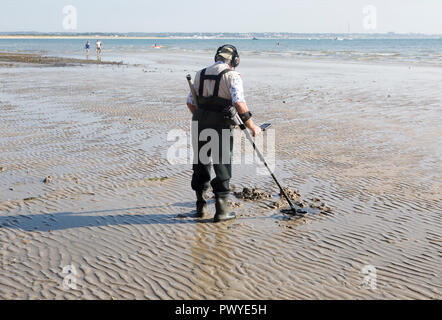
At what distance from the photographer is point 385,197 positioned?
22.6 ft

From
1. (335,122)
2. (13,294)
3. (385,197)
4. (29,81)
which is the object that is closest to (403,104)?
(335,122)

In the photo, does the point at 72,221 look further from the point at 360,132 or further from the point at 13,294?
the point at 360,132

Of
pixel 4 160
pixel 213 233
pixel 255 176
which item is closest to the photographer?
pixel 213 233

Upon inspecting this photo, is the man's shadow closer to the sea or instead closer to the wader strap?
the wader strap

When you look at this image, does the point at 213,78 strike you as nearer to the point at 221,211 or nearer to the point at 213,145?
the point at 213,145

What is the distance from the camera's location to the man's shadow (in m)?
5.75

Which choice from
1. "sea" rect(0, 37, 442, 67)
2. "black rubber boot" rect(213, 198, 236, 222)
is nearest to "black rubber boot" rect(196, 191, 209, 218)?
"black rubber boot" rect(213, 198, 236, 222)

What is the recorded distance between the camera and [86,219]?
5980 mm

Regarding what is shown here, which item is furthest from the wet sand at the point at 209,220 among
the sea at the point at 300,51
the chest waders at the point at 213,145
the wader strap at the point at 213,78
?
the sea at the point at 300,51

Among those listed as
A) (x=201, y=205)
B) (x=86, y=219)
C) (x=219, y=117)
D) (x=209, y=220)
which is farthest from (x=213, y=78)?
(x=86, y=219)

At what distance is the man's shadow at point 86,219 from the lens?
5.75m

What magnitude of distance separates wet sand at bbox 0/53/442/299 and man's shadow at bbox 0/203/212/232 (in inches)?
1.0

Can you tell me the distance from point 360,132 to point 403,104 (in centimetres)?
516
